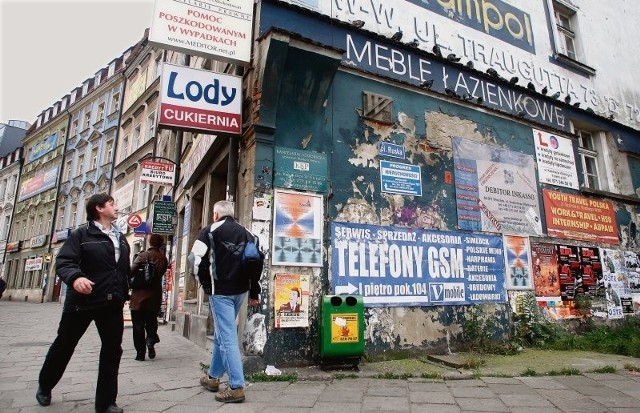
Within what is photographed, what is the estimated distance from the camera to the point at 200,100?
5.15m

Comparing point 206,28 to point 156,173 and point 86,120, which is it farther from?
point 86,120

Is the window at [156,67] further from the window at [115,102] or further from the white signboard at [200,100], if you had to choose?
the white signboard at [200,100]

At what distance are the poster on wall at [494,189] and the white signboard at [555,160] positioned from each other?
364mm

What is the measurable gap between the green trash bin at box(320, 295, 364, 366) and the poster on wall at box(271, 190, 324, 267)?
637mm

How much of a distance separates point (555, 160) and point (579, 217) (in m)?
1.24

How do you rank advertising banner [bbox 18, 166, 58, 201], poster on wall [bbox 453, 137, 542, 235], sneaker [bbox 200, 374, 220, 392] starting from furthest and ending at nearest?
advertising banner [bbox 18, 166, 58, 201]
poster on wall [bbox 453, 137, 542, 235]
sneaker [bbox 200, 374, 220, 392]

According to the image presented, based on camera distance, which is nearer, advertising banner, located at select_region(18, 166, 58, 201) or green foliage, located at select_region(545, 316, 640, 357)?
green foliage, located at select_region(545, 316, 640, 357)

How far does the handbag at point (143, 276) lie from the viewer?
5535 mm

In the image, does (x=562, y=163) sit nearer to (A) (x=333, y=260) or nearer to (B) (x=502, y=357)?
(B) (x=502, y=357)

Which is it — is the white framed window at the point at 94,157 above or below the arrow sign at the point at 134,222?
above

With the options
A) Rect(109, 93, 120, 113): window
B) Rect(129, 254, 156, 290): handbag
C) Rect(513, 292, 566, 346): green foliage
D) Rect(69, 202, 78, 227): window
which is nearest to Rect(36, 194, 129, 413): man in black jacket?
Rect(129, 254, 156, 290): handbag

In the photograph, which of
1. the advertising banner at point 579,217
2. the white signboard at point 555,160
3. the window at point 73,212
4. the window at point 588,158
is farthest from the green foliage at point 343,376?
the window at point 73,212

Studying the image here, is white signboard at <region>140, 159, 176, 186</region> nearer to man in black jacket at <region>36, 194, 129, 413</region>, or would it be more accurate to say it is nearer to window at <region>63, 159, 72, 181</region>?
man in black jacket at <region>36, 194, 129, 413</region>

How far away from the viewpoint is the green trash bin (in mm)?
4449
